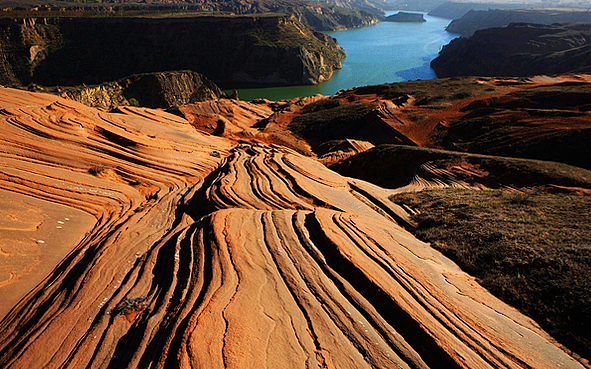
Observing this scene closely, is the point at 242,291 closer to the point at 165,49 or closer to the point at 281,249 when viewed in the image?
the point at 281,249

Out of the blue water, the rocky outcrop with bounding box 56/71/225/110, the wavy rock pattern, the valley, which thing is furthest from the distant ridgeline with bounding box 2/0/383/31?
the wavy rock pattern

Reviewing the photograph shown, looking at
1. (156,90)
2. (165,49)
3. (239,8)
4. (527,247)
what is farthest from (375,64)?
(527,247)

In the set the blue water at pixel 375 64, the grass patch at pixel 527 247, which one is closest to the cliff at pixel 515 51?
the blue water at pixel 375 64

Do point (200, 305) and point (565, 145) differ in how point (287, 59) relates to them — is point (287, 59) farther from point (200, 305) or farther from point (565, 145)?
point (200, 305)

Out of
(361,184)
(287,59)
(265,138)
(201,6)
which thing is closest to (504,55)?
(287,59)

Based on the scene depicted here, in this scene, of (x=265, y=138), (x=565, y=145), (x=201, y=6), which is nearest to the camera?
(x=565, y=145)

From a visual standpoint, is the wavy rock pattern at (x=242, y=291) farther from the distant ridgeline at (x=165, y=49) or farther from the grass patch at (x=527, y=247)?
the distant ridgeline at (x=165, y=49)
